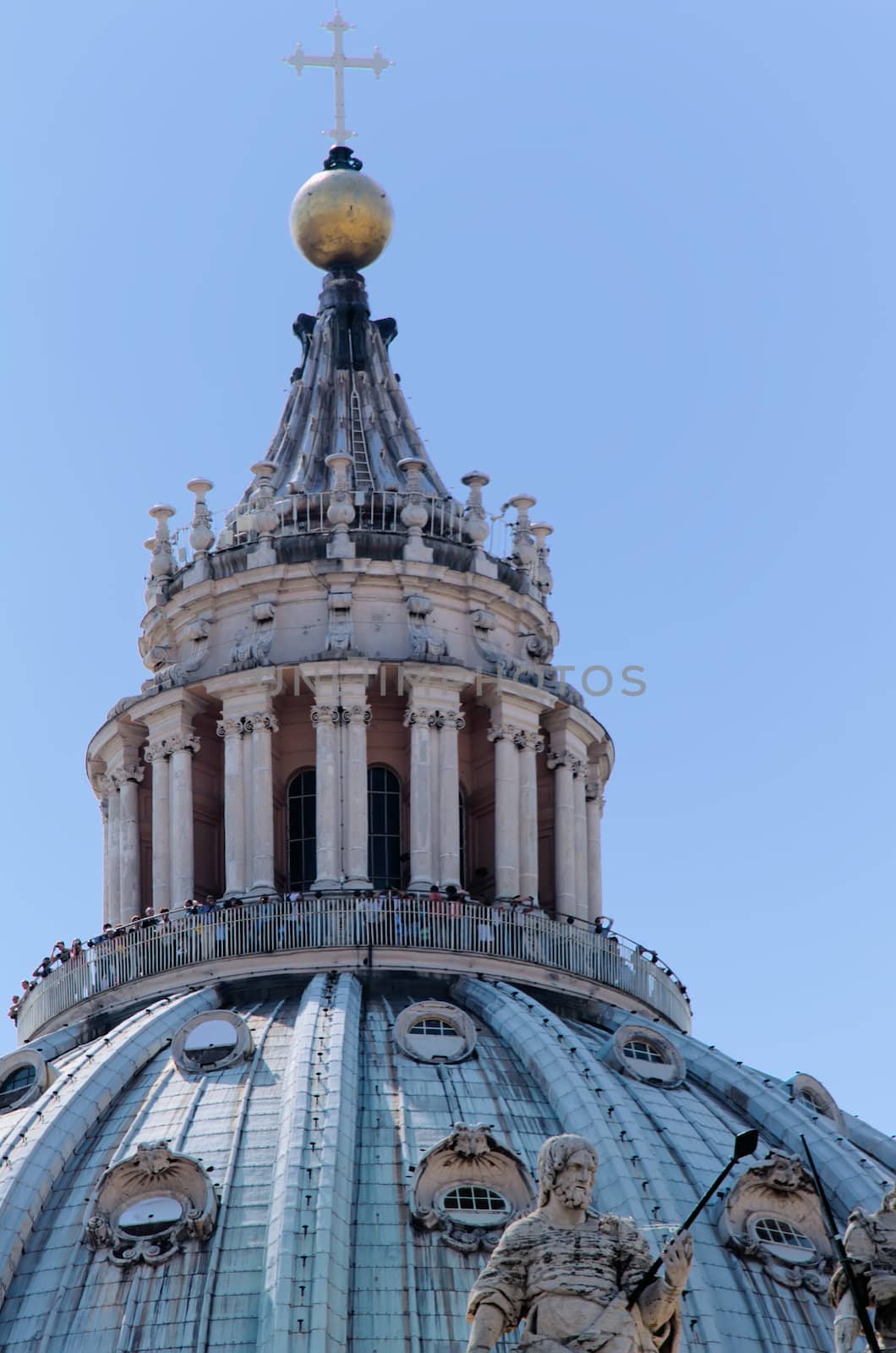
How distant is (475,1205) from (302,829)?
13.9m

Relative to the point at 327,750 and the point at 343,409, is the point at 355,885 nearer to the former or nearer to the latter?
the point at 327,750

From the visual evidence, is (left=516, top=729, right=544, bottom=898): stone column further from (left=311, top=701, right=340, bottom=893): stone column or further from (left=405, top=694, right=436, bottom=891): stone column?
(left=311, top=701, right=340, bottom=893): stone column

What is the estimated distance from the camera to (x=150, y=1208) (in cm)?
6072

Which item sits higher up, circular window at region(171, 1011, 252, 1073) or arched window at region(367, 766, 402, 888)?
arched window at region(367, 766, 402, 888)

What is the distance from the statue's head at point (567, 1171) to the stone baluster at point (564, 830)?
32582mm

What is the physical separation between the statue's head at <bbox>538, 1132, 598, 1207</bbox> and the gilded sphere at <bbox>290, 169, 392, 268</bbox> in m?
43.6

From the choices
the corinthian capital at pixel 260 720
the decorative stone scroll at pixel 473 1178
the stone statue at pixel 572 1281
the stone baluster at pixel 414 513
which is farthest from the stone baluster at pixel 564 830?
the stone statue at pixel 572 1281

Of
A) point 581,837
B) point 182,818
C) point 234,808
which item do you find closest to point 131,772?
point 182,818

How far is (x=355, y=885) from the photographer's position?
70125 millimetres

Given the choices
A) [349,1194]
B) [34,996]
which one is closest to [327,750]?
[34,996]

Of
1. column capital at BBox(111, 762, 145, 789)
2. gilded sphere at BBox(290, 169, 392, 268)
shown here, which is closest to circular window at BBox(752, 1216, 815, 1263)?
column capital at BBox(111, 762, 145, 789)

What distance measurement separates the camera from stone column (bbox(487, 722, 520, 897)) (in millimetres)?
71750

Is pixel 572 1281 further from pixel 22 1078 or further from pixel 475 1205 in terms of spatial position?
pixel 22 1078

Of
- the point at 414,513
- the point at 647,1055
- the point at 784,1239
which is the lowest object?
the point at 784,1239
